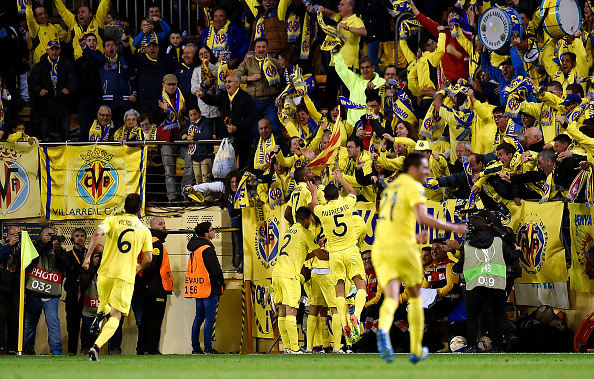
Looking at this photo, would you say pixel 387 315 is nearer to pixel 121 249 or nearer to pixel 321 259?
pixel 121 249

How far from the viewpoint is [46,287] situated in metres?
17.5

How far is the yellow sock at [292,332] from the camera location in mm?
15578

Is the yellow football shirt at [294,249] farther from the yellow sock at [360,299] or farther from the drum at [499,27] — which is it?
the drum at [499,27]

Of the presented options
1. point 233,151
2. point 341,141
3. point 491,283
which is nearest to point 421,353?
point 491,283

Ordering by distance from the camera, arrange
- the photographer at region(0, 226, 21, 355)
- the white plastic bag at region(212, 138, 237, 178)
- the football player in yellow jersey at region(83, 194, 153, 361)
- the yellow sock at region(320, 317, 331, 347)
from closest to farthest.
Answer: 1. the football player in yellow jersey at region(83, 194, 153, 361)
2. the yellow sock at region(320, 317, 331, 347)
3. the photographer at region(0, 226, 21, 355)
4. the white plastic bag at region(212, 138, 237, 178)

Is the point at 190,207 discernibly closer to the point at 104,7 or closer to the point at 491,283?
the point at 104,7

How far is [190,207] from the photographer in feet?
→ 64.5

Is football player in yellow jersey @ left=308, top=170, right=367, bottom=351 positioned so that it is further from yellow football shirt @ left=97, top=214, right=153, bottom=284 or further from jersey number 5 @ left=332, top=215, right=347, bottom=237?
yellow football shirt @ left=97, top=214, right=153, bottom=284

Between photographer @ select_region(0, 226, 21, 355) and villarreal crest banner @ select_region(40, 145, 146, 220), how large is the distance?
184cm

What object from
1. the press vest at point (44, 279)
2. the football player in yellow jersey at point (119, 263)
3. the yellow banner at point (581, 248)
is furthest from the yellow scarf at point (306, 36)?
the football player in yellow jersey at point (119, 263)

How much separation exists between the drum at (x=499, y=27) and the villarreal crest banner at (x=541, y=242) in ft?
10.4

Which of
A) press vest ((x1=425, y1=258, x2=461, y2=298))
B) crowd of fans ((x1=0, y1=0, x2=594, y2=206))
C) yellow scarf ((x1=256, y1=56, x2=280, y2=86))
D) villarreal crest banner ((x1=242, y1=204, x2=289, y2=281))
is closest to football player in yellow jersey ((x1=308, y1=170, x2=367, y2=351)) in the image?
press vest ((x1=425, y1=258, x2=461, y2=298))

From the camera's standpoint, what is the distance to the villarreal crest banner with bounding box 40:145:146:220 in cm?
1956

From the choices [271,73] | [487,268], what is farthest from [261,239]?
[487,268]
